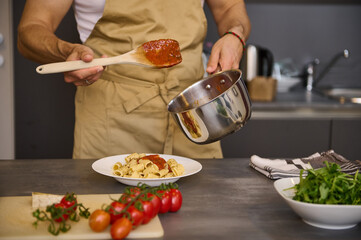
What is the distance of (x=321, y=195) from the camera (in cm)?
91

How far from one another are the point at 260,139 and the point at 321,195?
5.20 feet

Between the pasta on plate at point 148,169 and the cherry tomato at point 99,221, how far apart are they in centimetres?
29

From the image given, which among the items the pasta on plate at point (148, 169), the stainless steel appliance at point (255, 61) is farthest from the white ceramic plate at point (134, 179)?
the stainless steel appliance at point (255, 61)

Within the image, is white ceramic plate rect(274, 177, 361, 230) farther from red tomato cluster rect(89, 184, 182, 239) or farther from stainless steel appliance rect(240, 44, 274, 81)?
stainless steel appliance rect(240, 44, 274, 81)

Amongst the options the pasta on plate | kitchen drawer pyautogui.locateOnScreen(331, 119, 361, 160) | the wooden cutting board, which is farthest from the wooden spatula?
kitchen drawer pyautogui.locateOnScreen(331, 119, 361, 160)

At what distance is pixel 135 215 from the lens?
2.75ft

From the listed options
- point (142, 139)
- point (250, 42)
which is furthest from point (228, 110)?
point (250, 42)

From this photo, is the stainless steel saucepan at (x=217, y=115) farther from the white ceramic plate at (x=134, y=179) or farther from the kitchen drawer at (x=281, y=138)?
the kitchen drawer at (x=281, y=138)

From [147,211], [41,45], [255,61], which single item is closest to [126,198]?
[147,211]

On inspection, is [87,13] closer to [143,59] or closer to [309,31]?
[143,59]

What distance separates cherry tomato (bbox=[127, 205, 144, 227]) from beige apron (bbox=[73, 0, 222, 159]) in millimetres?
788

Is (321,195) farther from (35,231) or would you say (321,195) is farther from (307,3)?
(307,3)

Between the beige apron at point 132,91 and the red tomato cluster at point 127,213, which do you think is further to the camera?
the beige apron at point 132,91

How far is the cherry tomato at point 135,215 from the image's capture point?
0.84 m
